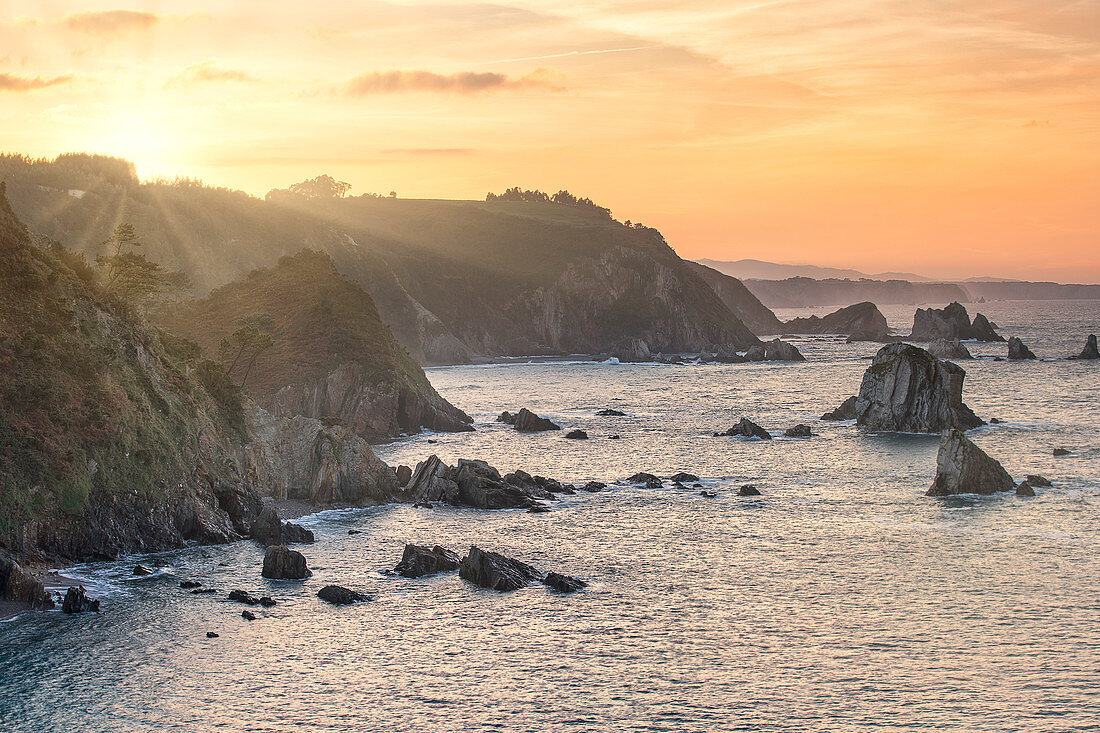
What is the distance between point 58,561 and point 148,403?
14758mm

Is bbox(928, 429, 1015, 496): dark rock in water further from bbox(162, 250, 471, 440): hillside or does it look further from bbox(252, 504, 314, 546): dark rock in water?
bbox(162, 250, 471, 440): hillside

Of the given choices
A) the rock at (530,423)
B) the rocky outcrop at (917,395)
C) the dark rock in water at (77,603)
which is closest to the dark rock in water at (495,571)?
the dark rock in water at (77,603)

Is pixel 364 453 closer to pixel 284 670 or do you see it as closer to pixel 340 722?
pixel 284 670

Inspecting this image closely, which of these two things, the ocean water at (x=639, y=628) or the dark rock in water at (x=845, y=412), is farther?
the dark rock in water at (x=845, y=412)

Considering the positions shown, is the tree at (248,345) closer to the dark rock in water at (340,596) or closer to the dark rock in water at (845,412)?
the dark rock in water at (340,596)

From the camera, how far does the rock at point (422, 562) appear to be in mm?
57281

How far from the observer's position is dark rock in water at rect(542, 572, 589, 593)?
53812 millimetres

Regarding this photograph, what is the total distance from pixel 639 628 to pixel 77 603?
91.8 ft

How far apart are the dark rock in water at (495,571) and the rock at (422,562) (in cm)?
142

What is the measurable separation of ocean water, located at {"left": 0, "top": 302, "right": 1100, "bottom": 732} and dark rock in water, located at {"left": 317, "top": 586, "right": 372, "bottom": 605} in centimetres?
66

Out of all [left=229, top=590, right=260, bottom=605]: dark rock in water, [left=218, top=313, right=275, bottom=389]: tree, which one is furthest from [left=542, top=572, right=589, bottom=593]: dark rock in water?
[left=218, top=313, right=275, bottom=389]: tree

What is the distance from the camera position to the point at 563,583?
177 feet

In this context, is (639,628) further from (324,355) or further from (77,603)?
(324,355)

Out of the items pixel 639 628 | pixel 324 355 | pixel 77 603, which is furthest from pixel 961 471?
pixel 324 355
